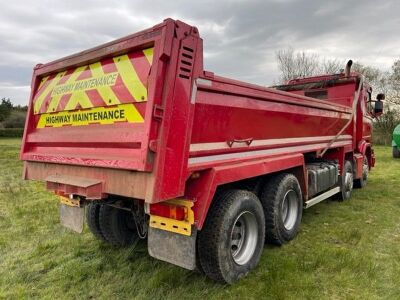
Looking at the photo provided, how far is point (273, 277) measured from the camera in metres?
3.53

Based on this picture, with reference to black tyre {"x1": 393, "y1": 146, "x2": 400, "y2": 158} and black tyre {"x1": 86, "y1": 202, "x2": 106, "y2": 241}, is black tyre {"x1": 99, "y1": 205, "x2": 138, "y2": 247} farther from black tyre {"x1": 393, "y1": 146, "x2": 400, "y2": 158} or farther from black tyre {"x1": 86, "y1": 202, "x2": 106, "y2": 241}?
black tyre {"x1": 393, "y1": 146, "x2": 400, "y2": 158}

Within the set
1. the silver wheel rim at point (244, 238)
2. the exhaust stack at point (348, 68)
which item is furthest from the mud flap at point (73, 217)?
the exhaust stack at point (348, 68)

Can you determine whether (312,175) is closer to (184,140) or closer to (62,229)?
(184,140)

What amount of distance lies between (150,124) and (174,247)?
1.13 metres

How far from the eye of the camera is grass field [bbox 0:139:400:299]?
331 cm

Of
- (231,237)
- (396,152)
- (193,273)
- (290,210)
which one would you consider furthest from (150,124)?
(396,152)

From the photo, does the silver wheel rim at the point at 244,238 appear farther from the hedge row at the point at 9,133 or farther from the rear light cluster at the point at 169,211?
the hedge row at the point at 9,133

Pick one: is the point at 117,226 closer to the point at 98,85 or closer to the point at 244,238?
the point at 244,238

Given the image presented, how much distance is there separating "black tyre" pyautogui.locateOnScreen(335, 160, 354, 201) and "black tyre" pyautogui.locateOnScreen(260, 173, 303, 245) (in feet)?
8.04

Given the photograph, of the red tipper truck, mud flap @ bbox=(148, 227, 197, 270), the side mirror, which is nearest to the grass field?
the red tipper truck

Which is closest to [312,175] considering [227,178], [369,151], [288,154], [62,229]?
[288,154]

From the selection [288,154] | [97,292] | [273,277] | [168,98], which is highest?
[168,98]

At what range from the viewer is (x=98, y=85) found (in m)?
3.26

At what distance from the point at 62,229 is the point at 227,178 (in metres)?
3.05
